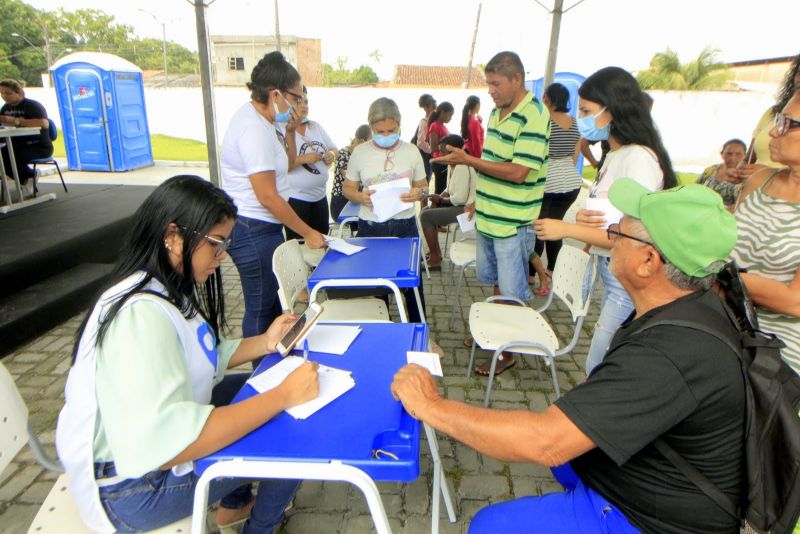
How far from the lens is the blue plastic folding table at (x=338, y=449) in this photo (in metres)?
1.21

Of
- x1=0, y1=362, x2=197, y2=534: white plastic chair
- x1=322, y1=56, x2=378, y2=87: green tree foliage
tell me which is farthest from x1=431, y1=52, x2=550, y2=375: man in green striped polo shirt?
x1=322, y1=56, x2=378, y2=87: green tree foliage

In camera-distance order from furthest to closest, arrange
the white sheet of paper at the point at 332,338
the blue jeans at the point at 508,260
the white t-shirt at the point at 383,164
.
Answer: the white t-shirt at the point at 383,164
the blue jeans at the point at 508,260
the white sheet of paper at the point at 332,338

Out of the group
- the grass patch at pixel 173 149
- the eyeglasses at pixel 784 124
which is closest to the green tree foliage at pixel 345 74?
the grass patch at pixel 173 149

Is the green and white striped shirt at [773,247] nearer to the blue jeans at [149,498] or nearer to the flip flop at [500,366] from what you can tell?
the flip flop at [500,366]

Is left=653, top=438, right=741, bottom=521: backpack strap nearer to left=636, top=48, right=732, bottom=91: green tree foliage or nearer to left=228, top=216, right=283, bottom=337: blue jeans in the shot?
left=228, top=216, right=283, bottom=337: blue jeans

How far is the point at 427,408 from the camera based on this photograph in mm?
1339

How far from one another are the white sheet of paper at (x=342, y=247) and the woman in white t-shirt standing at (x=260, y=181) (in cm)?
25

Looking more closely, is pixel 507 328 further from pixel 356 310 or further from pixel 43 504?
pixel 43 504

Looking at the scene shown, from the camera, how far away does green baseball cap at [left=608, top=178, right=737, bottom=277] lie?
1132 millimetres

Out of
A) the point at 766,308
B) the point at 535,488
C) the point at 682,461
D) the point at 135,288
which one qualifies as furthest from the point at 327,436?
the point at 766,308

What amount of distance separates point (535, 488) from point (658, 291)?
142 centimetres

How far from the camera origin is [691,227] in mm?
1141

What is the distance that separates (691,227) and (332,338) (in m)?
1.28

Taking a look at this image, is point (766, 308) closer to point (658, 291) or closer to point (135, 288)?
point (658, 291)
